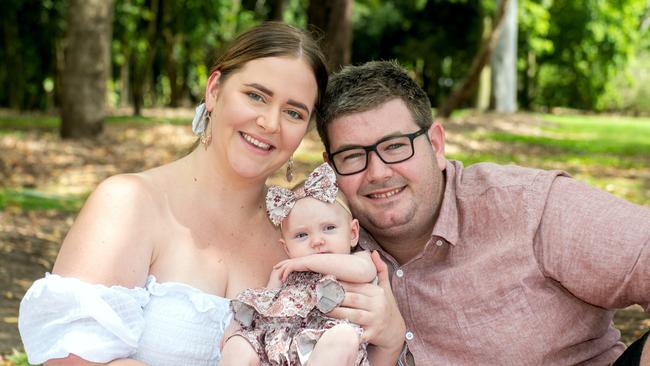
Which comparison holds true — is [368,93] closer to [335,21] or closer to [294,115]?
[294,115]

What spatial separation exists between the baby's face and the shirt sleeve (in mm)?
732

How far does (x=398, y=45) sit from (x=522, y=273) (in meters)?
34.6

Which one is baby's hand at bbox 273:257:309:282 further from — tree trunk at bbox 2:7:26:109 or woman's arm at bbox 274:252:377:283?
tree trunk at bbox 2:7:26:109

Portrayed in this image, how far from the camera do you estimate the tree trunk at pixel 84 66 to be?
12.5 m

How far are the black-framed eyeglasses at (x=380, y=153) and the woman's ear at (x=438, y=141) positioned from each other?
145 millimetres

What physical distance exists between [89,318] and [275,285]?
2.34ft

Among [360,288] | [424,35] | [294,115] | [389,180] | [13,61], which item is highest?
[424,35]

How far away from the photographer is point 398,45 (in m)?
36.8

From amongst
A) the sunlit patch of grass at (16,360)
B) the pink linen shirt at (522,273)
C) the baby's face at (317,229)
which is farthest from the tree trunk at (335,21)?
the baby's face at (317,229)

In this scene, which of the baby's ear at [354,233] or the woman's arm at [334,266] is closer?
the woman's arm at [334,266]

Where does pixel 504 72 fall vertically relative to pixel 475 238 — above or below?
above

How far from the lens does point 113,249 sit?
2643mm

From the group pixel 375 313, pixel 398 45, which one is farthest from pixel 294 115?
pixel 398 45

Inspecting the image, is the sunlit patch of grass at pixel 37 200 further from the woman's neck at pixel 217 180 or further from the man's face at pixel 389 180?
the man's face at pixel 389 180
